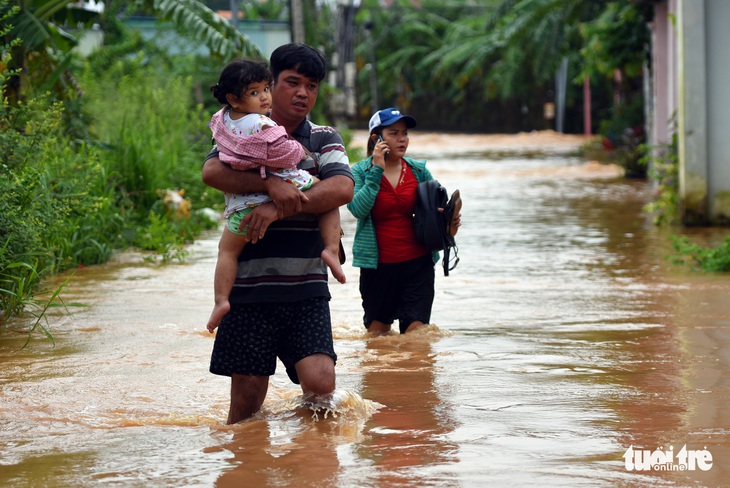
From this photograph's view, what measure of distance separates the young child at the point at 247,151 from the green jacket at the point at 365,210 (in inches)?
90.7

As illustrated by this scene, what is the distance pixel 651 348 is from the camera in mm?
7125

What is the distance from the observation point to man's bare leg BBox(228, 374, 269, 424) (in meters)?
5.22

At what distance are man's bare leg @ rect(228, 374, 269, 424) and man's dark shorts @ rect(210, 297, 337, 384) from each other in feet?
0.40

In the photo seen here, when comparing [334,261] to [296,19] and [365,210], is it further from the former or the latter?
[296,19]

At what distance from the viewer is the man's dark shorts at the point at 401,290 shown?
298 inches

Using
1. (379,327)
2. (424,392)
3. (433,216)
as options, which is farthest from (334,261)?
(379,327)

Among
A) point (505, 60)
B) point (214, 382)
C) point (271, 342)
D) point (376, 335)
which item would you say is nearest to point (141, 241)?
point (376, 335)

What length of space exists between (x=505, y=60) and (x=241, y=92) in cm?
3994

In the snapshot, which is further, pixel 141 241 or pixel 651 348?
pixel 141 241

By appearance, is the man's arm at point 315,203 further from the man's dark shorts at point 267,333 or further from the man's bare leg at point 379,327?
the man's bare leg at point 379,327

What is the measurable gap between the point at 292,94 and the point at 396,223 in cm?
256

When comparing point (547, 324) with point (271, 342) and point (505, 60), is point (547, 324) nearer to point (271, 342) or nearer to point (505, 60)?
point (271, 342)

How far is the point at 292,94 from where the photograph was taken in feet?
16.8

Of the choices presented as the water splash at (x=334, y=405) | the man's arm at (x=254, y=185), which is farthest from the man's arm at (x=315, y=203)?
the water splash at (x=334, y=405)
